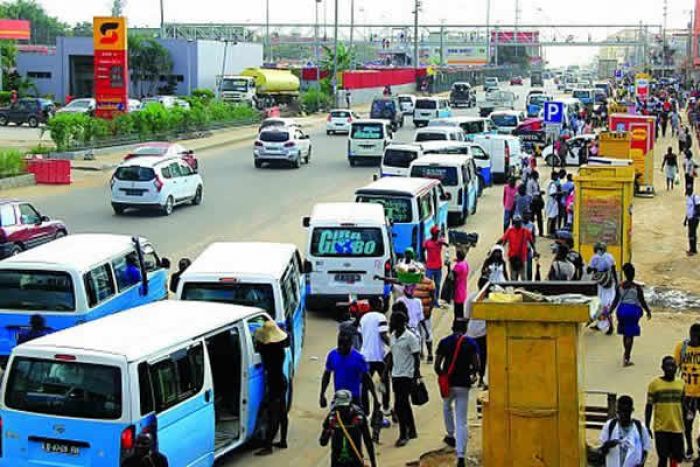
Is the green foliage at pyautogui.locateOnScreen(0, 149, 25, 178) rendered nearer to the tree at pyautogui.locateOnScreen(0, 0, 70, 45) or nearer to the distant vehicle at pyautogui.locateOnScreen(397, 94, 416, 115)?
the distant vehicle at pyautogui.locateOnScreen(397, 94, 416, 115)

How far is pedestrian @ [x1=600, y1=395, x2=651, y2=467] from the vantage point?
10250 mm

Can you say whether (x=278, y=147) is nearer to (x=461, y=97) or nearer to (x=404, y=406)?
(x=404, y=406)

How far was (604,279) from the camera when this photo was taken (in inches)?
731

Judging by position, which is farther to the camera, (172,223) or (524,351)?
(172,223)

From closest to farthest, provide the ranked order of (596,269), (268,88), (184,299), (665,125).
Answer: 1. (184,299)
2. (596,269)
3. (665,125)
4. (268,88)

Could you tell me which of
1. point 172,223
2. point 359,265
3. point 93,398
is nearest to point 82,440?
point 93,398

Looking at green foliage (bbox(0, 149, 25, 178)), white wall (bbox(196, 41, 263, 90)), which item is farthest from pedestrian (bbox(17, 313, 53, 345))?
white wall (bbox(196, 41, 263, 90))

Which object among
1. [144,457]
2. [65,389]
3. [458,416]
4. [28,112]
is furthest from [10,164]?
[144,457]

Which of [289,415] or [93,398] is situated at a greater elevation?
[93,398]

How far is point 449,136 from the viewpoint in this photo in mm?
41156

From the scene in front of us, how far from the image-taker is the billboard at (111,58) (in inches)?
1933

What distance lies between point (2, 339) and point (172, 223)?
1550 cm

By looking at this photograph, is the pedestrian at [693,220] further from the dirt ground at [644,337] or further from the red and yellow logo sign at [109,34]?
the red and yellow logo sign at [109,34]

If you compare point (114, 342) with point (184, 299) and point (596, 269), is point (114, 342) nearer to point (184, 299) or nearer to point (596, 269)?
point (184, 299)
